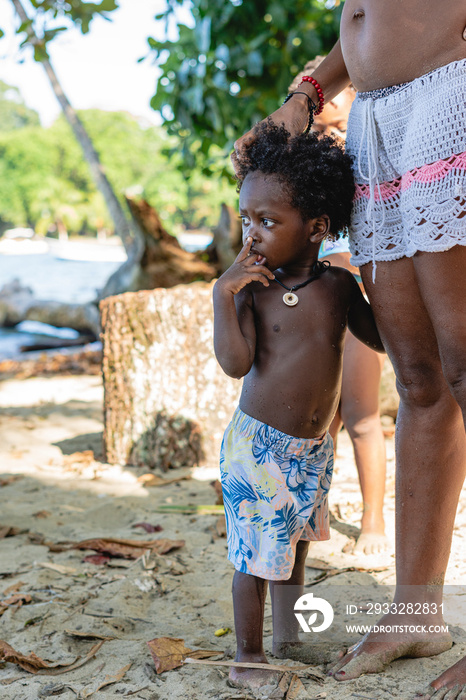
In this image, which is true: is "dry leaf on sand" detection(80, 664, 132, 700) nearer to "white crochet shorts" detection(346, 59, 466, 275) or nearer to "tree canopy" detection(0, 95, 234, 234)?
"white crochet shorts" detection(346, 59, 466, 275)

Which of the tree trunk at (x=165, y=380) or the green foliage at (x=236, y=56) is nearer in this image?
the tree trunk at (x=165, y=380)

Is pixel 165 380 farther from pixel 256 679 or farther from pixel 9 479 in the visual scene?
pixel 256 679

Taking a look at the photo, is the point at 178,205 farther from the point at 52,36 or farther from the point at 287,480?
the point at 287,480

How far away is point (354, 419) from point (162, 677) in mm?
1305

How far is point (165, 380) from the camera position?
379 centimetres

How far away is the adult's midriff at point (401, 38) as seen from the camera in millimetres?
1534

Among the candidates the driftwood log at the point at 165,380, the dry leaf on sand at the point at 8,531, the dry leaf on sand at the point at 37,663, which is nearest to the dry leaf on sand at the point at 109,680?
the dry leaf on sand at the point at 37,663

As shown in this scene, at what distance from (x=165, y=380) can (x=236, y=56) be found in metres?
3.15

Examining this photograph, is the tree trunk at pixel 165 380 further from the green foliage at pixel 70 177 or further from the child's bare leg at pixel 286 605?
the green foliage at pixel 70 177

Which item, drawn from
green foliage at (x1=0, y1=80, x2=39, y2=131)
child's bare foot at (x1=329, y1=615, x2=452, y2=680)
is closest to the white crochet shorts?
child's bare foot at (x1=329, y1=615, x2=452, y2=680)

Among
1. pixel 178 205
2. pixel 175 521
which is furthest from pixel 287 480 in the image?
Answer: pixel 178 205

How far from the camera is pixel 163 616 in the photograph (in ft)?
7.30

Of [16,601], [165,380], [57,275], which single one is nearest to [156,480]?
[165,380]

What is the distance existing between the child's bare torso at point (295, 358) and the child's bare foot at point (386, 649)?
1.83 feet
